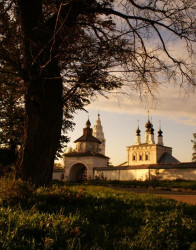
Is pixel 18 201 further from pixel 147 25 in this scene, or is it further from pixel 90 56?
pixel 147 25

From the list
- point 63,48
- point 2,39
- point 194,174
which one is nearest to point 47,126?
point 63,48

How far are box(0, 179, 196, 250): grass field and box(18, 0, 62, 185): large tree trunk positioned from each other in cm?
101

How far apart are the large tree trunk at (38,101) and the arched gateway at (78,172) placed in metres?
37.1

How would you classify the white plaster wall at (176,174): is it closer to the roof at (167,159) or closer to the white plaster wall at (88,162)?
the white plaster wall at (88,162)

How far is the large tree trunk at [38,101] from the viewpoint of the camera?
694 centimetres

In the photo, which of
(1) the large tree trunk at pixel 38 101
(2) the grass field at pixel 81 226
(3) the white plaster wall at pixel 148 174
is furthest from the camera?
(3) the white plaster wall at pixel 148 174

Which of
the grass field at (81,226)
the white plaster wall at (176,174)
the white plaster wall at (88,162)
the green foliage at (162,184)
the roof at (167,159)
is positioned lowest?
the grass field at (81,226)

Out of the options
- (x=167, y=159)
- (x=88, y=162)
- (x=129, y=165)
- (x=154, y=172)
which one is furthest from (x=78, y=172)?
(x=167, y=159)

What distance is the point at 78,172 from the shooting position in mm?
46156

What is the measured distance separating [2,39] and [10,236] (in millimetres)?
5455

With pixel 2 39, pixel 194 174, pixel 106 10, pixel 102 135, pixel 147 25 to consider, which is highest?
pixel 102 135

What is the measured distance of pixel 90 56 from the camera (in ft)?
22.9

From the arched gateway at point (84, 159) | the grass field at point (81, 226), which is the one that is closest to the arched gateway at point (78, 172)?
the arched gateway at point (84, 159)

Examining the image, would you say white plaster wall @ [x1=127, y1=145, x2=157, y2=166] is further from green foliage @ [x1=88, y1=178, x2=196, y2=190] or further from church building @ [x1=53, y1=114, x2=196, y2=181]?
green foliage @ [x1=88, y1=178, x2=196, y2=190]
